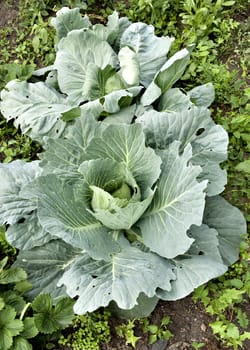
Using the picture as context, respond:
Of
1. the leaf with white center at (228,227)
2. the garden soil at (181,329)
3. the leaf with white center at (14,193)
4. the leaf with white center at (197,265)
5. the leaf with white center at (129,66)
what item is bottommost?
the garden soil at (181,329)

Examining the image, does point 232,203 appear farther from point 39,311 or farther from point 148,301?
point 39,311

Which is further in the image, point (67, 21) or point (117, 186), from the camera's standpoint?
point (67, 21)

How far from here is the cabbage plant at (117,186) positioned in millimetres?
2336

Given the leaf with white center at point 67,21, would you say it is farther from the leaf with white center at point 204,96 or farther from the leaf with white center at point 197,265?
the leaf with white center at point 197,265

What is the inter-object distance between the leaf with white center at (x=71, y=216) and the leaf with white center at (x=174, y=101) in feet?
2.67

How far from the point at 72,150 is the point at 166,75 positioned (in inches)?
33.0

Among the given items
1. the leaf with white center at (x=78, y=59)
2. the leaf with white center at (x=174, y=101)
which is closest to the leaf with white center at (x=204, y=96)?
the leaf with white center at (x=174, y=101)

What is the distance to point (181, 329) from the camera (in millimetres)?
2691

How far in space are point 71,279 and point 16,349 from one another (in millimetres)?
449

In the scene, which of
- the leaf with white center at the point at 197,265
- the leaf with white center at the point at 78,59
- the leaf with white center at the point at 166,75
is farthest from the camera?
the leaf with white center at the point at 78,59

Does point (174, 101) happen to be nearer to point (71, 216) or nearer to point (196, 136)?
point (196, 136)

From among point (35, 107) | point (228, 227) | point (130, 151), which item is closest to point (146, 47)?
point (35, 107)

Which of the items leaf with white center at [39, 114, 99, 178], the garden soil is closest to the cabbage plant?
leaf with white center at [39, 114, 99, 178]

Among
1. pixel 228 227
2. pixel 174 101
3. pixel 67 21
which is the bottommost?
pixel 228 227
